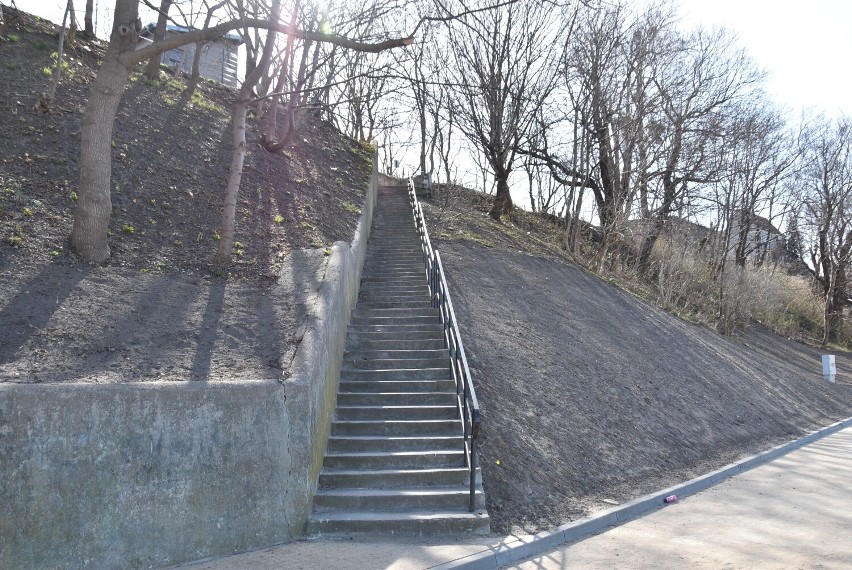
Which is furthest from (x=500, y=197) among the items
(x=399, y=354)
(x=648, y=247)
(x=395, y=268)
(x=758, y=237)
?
(x=758, y=237)

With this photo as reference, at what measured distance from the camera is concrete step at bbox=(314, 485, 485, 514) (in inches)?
297

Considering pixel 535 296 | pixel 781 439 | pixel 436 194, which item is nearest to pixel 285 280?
pixel 535 296

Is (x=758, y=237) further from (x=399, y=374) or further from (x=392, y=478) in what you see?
(x=392, y=478)

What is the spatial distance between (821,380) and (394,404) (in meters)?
20.9

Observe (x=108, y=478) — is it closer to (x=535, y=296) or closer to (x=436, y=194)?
(x=535, y=296)

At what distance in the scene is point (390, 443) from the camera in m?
8.68

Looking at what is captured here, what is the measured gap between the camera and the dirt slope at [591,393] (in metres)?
9.25

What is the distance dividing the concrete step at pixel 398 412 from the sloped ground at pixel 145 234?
144 centimetres

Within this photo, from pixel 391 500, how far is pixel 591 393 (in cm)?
568

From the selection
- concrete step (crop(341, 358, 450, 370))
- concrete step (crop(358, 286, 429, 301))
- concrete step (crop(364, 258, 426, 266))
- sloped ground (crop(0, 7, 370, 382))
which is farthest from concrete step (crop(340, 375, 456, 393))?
concrete step (crop(364, 258, 426, 266))

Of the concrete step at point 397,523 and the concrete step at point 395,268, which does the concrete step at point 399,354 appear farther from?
the concrete step at point 395,268

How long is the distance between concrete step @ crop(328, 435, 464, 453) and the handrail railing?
31cm

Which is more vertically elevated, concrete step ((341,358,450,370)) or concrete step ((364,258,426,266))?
concrete step ((364,258,426,266))

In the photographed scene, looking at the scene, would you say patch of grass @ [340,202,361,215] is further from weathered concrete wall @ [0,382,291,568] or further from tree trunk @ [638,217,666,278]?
tree trunk @ [638,217,666,278]
